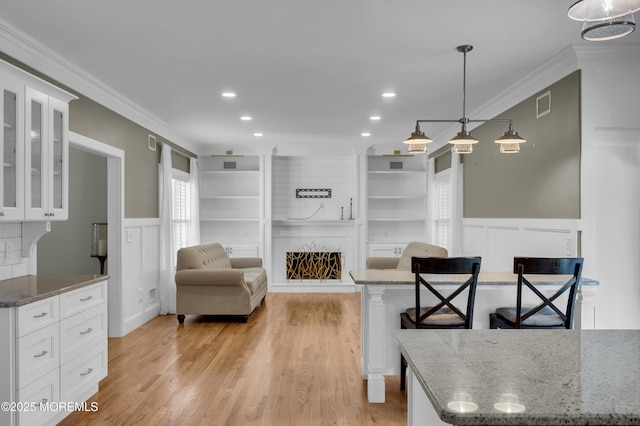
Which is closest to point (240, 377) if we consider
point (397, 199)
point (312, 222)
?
point (312, 222)

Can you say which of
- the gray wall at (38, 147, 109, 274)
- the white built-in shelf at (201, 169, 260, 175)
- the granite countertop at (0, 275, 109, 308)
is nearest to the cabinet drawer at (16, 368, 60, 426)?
the granite countertop at (0, 275, 109, 308)

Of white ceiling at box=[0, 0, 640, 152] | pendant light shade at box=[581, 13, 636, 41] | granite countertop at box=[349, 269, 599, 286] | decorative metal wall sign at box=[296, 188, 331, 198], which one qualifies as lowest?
granite countertop at box=[349, 269, 599, 286]

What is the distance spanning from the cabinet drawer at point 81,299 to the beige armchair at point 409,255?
3.74 m

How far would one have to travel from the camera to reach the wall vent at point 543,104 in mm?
4055

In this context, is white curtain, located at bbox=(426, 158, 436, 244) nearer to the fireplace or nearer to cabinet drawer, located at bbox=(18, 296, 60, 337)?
the fireplace

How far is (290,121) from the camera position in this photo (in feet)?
21.1

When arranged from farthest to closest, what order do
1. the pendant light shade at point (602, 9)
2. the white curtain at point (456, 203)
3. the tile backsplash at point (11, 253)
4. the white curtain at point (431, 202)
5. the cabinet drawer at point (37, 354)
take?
the white curtain at point (431, 202), the white curtain at point (456, 203), the tile backsplash at point (11, 253), the cabinet drawer at point (37, 354), the pendant light shade at point (602, 9)

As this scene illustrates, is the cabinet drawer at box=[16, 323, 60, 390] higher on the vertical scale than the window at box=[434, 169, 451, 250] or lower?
lower

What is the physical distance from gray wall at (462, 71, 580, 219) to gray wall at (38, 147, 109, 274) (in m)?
4.84

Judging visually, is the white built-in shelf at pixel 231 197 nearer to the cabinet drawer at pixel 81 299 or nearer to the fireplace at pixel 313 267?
the fireplace at pixel 313 267

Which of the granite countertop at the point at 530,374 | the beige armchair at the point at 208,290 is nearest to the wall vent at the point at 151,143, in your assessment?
the beige armchair at the point at 208,290

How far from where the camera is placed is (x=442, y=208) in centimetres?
775

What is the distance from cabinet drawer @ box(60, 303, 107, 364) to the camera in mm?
2969

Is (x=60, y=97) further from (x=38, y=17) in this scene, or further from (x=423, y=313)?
(x=423, y=313)
